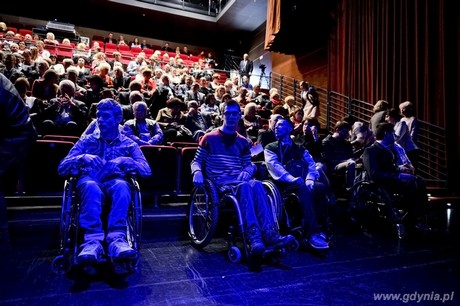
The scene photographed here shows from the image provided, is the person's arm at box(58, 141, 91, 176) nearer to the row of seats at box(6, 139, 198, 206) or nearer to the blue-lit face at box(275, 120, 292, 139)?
the row of seats at box(6, 139, 198, 206)

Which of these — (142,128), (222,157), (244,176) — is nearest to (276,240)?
(244,176)

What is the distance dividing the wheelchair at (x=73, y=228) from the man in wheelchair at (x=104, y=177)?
0.04 m

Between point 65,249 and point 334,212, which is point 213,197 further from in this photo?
point 334,212

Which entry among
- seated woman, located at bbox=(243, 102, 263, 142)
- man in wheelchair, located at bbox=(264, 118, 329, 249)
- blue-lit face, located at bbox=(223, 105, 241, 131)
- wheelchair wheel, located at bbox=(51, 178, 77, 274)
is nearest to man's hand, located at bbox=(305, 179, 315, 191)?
man in wheelchair, located at bbox=(264, 118, 329, 249)

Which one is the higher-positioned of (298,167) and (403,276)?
(298,167)

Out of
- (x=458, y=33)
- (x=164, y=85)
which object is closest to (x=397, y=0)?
(x=458, y=33)

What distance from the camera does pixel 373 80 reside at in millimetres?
6402

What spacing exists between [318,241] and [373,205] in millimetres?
1196

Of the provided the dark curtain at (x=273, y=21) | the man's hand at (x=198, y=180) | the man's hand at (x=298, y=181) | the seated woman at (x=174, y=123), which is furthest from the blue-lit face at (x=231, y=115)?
the dark curtain at (x=273, y=21)

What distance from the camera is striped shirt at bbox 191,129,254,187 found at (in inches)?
93.8

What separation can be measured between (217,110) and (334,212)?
9.18 feet

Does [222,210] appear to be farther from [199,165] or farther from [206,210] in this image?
[199,165]

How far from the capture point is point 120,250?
1.63 m

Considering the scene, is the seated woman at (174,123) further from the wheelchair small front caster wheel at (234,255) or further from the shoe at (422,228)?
the shoe at (422,228)
